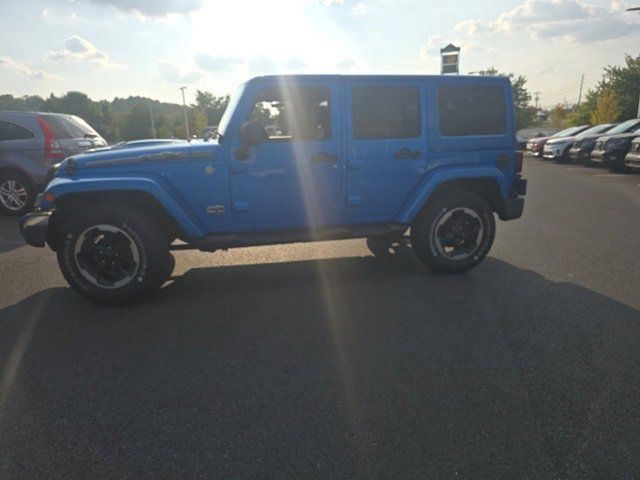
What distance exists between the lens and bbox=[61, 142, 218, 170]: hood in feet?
13.2

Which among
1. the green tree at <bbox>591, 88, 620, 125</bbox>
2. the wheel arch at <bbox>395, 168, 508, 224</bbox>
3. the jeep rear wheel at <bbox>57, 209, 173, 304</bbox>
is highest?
the green tree at <bbox>591, 88, 620, 125</bbox>

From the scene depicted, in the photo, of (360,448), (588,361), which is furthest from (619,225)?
(360,448)

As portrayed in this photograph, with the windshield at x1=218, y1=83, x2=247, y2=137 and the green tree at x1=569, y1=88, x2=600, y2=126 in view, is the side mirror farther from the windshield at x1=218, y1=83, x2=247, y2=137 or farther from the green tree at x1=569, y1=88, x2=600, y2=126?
the green tree at x1=569, y1=88, x2=600, y2=126

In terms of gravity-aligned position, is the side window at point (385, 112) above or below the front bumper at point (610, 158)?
above

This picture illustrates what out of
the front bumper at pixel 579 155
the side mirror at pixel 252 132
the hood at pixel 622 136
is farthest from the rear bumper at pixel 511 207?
the front bumper at pixel 579 155

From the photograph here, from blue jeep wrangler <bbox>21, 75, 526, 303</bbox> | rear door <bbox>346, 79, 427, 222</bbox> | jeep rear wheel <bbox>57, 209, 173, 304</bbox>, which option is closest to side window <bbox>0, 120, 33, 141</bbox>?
blue jeep wrangler <bbox>21, 75, 526, 303</bbox>

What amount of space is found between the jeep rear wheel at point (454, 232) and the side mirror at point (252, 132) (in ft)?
6.29

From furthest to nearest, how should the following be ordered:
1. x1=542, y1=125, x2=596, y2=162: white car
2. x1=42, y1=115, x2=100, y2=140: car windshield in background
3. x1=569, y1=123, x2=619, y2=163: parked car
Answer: x1=542, y1=125, x2=596, y2=162: white car → x1=569, y1=123, x2=619, y2=163: parked car → x1=42, y1=115, x2=100, y2=140: car windshield in background

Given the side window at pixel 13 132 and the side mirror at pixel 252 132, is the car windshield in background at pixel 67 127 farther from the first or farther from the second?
the side mirror at pixel 252 132

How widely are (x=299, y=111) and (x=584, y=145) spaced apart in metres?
16.6

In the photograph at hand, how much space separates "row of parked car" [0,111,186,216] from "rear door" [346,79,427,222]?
20.7ft

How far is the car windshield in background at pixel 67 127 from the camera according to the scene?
8359 millimetres

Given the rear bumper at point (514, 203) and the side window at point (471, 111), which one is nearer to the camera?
the side window at point (471, 111)

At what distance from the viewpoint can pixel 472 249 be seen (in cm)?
490
